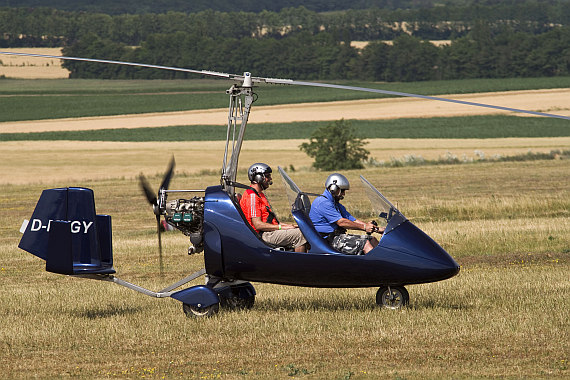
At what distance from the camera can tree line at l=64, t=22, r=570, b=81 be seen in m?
118

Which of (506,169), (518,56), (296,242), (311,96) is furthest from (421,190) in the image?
(518,56)

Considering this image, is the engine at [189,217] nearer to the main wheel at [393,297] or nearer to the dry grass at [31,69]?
the main wheel at [393,297]

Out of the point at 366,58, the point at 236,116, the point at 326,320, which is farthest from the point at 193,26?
the point at 326,320

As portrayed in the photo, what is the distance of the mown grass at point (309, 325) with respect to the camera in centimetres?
913

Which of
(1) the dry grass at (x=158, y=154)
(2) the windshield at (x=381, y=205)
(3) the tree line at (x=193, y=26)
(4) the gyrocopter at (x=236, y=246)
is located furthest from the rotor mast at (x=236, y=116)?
(3) the tree line at (x=193, y=26)

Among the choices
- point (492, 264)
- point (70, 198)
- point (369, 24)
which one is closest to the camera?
point (70, 198)

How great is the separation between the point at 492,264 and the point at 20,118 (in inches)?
3179

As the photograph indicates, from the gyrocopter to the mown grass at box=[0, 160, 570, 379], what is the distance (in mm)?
477

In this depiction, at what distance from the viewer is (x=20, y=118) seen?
91188 millimetres

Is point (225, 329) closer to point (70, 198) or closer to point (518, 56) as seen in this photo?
point (70, 198)

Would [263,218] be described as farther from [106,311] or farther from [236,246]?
[106,311]

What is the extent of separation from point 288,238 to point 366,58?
113 meters

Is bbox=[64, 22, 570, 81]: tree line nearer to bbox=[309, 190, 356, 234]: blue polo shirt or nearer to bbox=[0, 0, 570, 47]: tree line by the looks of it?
bbox=[0, 0, 570, 47]: tree line

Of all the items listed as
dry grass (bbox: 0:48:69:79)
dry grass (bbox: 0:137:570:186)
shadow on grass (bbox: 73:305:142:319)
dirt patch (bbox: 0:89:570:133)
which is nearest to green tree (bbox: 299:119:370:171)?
dry grass (bbox: 0:137:570:186)
